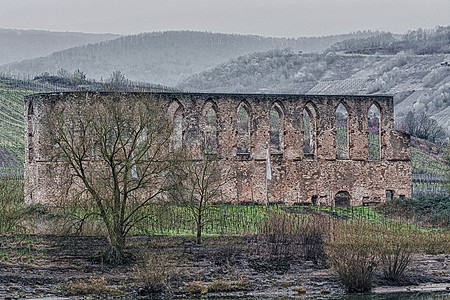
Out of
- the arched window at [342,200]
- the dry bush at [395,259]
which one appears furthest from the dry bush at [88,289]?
the arched window at [342,200]

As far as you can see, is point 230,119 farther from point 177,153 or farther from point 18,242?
point 18,242

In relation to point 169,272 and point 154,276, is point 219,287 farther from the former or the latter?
point 154,276

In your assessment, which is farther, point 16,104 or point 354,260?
point 16,104

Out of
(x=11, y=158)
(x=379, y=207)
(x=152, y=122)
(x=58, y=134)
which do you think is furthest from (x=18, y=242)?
(x=11, y=158)

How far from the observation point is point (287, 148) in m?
49.2

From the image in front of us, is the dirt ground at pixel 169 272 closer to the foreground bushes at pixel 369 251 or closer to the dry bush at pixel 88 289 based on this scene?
the dry bush at pixel 88 289

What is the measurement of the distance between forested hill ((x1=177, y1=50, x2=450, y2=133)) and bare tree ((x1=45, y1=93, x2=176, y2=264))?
95.0 meters

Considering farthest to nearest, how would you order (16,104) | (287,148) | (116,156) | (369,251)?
(16,104) → (287,148) → (116,156) → (369,251)

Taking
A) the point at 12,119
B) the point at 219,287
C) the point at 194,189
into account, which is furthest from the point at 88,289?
the point at 12,119

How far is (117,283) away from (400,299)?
33.7ft

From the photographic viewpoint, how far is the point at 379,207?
4850 centimetres

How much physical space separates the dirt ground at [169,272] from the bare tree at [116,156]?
173cm

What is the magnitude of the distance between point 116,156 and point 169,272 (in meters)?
6.10

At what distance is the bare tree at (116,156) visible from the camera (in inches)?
1259
